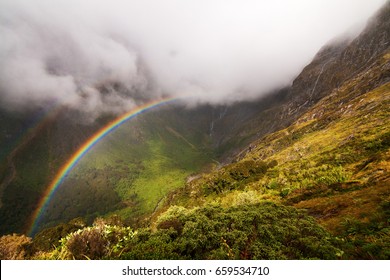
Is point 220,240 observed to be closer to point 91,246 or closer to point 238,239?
point 238,239

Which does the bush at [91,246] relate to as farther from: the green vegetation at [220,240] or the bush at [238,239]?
the bush at [238,239]

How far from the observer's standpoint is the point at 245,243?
15.5 m

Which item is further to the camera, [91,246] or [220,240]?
[91,246]

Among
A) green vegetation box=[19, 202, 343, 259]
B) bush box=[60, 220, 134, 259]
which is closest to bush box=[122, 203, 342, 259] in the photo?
green vegetation box=[19, 202, 343, 259]

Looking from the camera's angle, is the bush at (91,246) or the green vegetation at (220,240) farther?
the bush at (91,246)

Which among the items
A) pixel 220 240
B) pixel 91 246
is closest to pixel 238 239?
pixel 220 240

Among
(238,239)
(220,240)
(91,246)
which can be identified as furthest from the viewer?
(91,246)

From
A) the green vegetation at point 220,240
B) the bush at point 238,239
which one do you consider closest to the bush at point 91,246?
the green vegetation at point 220,240

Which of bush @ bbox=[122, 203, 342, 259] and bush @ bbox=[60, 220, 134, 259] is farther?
bush @ bbox=[60, 220, 134, 259]

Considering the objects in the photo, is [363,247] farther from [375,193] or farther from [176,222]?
[176,222]

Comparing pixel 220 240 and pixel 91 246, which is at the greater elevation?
pixel 91 246

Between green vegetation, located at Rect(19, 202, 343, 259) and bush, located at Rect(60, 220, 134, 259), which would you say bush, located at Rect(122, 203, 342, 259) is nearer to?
green vegetation, located at Rect(19, 202, 343, 259)

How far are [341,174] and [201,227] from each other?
29.2 m

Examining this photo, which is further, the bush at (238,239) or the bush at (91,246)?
the bush at (91,246)
